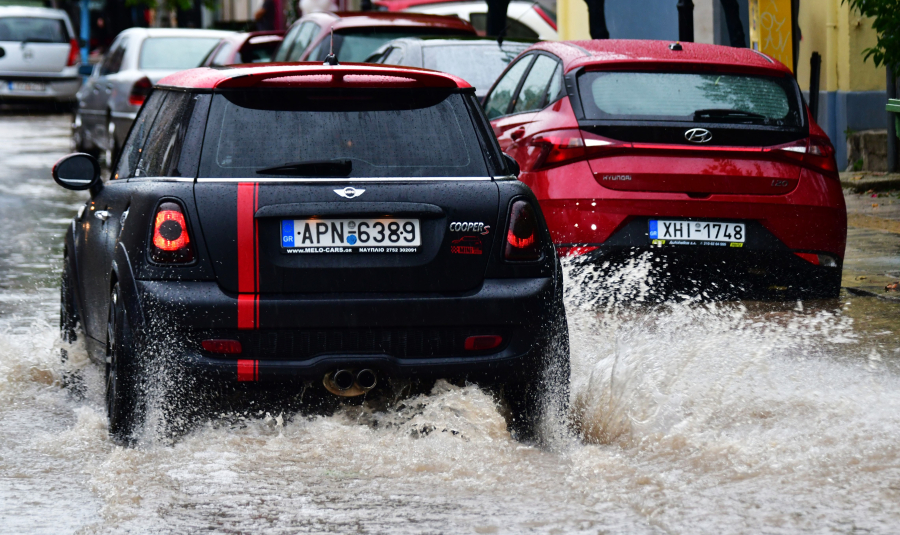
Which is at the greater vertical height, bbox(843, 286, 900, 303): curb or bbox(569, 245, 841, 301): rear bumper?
bbox(569, 245, 841, 301): rear bumper

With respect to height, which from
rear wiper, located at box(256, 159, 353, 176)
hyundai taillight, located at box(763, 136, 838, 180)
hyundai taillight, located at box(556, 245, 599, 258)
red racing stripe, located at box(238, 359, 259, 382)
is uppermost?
rear wiper, located at box(256, 159, 353, 176)

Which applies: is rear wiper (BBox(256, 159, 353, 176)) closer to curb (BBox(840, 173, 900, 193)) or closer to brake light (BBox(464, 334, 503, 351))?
brake light (BBox(464, 334, 503, 351))

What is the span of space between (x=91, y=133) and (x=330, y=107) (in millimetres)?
14817

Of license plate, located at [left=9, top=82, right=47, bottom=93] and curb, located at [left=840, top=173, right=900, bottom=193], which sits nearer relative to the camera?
curb, located at [left=840, top=173, right=900, bottom=193]

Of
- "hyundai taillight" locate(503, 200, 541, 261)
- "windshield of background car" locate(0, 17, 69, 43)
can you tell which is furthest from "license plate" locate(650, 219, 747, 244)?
"windshield of background car" locate(0, 17, 69, 43)

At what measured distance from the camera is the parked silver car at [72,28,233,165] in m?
17.8

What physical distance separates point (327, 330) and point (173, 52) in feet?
48.0

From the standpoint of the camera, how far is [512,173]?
6.19 meters

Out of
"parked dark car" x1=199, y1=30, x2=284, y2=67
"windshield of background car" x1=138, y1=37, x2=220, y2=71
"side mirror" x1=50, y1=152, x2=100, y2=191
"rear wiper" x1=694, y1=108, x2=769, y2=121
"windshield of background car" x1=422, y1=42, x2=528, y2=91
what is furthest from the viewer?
"windshield of background car" x1=138, y1=37, x2=220, y2=71

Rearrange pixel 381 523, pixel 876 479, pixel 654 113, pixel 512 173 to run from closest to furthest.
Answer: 1. pixel 381 523
2. pixel 876 479
3. pixel 512 173
4. pixel 654 113

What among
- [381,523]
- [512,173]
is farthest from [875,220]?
[381,523]

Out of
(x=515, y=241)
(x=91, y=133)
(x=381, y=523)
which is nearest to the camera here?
(x=381, y=523)

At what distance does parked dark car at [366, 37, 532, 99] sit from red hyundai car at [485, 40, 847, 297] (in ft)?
11.4

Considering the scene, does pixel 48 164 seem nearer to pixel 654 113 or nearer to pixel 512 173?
pixel 654 113
